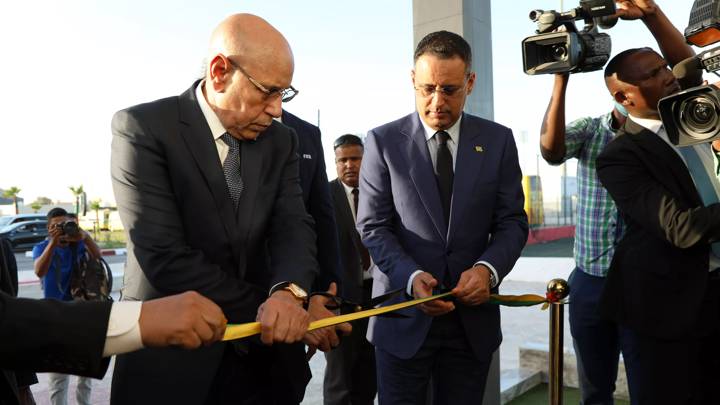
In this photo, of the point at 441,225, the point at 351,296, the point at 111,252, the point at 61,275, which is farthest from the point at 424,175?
the point at 111,252

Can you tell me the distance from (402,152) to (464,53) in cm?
50

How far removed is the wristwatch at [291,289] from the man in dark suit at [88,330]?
1.40ft

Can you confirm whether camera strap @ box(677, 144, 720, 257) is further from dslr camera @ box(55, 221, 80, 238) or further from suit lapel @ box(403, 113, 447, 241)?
dslr camera @ box(55, 221, 80, 238)

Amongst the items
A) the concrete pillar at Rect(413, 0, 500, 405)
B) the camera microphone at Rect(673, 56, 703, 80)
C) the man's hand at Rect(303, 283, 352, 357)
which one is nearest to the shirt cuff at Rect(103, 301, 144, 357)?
the man's hand at Rect(303, 283, 352, 357)

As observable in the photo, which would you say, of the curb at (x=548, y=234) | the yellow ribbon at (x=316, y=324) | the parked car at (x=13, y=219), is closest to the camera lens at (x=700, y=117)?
the yellow ribbon at (x=316, y=324)

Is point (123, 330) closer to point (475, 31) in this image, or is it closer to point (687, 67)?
point (687, 67)

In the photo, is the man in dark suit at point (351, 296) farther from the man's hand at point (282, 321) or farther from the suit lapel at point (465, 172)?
the man's hand at point (282, 321)

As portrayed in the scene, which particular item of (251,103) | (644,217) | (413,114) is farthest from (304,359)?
(644,217)

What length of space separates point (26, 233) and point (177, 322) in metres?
29.0

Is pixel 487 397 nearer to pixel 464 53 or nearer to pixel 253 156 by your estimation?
pixel 464 53

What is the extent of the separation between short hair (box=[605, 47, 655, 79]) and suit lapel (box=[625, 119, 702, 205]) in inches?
17.0

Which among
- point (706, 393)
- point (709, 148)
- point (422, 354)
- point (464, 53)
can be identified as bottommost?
point (706, 393)

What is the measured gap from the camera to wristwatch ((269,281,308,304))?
5.89 feet

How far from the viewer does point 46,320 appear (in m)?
1.17
